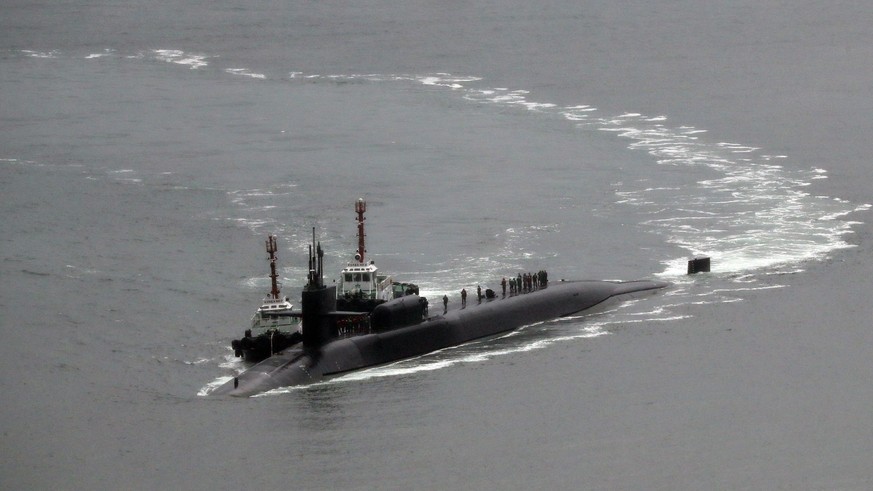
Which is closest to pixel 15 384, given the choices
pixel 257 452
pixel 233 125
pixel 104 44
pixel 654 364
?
pixel 257 452

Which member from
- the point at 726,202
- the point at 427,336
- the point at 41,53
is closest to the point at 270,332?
the point at 427,336

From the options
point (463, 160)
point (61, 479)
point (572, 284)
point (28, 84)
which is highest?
point (28, 84)

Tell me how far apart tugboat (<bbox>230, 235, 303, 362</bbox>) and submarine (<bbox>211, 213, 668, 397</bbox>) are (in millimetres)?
643

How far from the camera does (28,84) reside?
14862 centimetres

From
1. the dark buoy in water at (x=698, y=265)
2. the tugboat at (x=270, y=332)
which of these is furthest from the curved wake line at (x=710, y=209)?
the tugboat at (x=270, y=332)

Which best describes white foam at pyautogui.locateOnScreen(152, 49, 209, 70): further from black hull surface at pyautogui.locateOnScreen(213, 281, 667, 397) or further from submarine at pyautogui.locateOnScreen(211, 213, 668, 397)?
submarine at pyautogui.locateOnScreen(211, 213, 668, 397)

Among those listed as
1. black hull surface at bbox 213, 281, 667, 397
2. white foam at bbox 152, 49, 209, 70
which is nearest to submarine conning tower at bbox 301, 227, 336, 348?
black hull surface at bbox 213, 281, 667, 397

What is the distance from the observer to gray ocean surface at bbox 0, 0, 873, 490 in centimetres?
5116

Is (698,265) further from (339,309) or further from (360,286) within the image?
(339,309)

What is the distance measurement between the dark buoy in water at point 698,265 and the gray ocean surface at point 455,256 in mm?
923

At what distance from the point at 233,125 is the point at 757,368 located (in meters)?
70.8

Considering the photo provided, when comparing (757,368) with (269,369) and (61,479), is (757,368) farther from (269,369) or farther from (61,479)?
(61,479)

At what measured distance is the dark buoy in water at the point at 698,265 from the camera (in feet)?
251

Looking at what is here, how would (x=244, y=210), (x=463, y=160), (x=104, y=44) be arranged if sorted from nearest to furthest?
(x=244, y=210) → (x=463, y=160) → (x=104, y=44)
